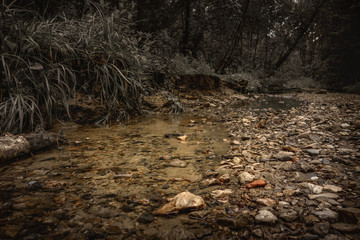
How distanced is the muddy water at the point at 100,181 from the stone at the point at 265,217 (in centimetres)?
37

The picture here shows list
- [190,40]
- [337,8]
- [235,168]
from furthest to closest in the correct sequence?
[337,8], [190,40], [235,168]

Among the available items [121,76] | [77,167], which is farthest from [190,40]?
[77,167]

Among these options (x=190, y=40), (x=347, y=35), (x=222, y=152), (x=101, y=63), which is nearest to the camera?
(x=222, y=152)

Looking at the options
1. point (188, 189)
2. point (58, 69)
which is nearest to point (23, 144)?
point (58, 69)

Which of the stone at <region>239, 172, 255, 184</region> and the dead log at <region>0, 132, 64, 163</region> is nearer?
the stone at <region>239, 172, 255, 184</region>

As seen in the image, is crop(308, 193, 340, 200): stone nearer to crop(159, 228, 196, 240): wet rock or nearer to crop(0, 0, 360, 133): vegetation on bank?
crop(159, 228, 196, 240): wet rock

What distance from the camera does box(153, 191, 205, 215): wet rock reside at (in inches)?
41.7

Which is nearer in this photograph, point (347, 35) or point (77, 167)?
point (77, 167)

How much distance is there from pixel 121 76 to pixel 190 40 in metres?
4.76

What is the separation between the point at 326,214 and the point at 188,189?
73 centimetres

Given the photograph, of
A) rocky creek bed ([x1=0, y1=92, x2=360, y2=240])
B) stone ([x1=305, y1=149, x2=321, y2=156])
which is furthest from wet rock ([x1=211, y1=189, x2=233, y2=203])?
stone ([x1=305, y1=149, x2=321, y2=156])

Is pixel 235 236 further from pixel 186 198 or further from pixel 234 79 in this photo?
pixel 234 79

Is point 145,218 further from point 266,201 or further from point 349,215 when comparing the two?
point 349,215

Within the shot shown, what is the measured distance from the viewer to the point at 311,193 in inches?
45.9
